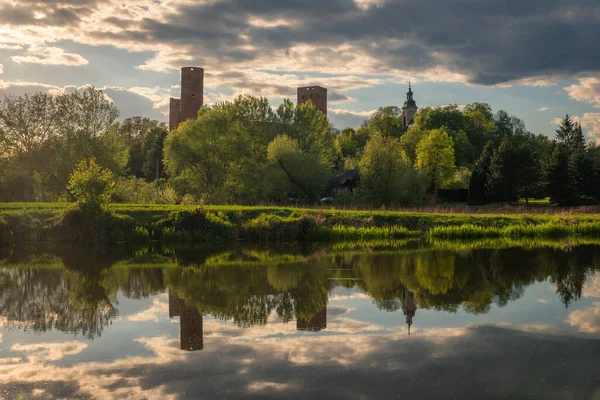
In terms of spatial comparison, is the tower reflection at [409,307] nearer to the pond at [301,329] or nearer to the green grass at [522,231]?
the pond at [301,329]

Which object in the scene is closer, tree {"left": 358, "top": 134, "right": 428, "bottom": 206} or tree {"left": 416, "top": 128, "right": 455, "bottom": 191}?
tree {"left": 358, "top": 134, "right": 428, "bottom": 206}

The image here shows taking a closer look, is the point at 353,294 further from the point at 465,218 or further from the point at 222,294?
the point at 465,218

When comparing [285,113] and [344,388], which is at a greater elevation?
[285,113]

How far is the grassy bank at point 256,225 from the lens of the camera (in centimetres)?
2538

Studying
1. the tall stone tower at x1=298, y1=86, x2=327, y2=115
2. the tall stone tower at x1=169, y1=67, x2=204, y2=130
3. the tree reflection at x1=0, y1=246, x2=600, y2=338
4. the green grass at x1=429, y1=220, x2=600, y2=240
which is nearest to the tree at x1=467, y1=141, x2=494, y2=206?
the green grass at x1=429, y1=220, x2=600, y2=240

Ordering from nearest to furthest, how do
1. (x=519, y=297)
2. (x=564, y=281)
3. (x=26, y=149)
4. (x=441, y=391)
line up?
(x=441, y=391) → (x=519, y=297) → (x=564, y=281) → (x=26, y=149)

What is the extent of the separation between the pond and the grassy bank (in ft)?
18.4

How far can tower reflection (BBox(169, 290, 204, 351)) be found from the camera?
966 cm

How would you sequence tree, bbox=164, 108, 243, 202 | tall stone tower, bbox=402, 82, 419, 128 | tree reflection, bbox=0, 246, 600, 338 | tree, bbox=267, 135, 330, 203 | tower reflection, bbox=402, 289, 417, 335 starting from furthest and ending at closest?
tall stone tower, bbox=402, 82, 419, 128, tree, bbox=164, 108, 243, 202, tree, bbox=267, 135, 330, 203, tree reflection, bbox=0, 246, 600, 338, tower reflection, bbox=402, 289, 417, 335

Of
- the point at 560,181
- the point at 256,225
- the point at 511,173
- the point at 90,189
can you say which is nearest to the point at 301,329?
the point at 256,225

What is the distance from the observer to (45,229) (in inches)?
1005

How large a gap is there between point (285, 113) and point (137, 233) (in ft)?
95.2

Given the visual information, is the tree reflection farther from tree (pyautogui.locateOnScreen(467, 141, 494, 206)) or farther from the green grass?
tree (pyautogui.locateOnScreen(467, 141, 494, 206))

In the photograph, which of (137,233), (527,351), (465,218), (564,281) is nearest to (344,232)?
(465,218)
